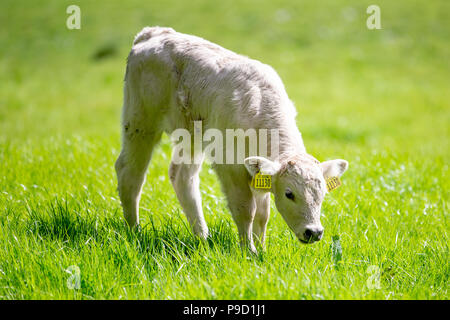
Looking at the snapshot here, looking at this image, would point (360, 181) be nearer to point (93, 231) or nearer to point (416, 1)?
point (93, 231)

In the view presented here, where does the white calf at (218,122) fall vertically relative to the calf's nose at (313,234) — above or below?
above

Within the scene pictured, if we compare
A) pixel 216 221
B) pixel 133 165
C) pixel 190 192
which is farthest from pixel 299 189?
pixel 133 165

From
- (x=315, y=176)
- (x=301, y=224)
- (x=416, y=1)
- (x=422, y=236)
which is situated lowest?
(x=422, y=236)

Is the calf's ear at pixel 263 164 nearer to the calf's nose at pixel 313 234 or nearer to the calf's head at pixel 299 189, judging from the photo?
the calf's head at pixel 299 189

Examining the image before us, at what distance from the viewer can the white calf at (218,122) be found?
13.9 feet

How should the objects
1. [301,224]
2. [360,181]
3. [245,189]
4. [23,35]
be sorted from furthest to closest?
[23,35] < [360,181] < [245,189] < [301,224]

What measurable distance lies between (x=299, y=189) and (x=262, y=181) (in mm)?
307

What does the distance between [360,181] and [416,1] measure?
20.7 meters

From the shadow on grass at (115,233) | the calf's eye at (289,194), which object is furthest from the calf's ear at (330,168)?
the shadow on grass at (115,233)

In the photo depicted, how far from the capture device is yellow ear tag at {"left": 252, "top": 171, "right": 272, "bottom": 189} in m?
4.29

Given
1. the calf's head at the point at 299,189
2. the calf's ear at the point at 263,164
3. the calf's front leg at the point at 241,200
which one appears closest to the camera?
the calf's head at the point at 299,189

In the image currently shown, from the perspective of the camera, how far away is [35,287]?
3898 mm
